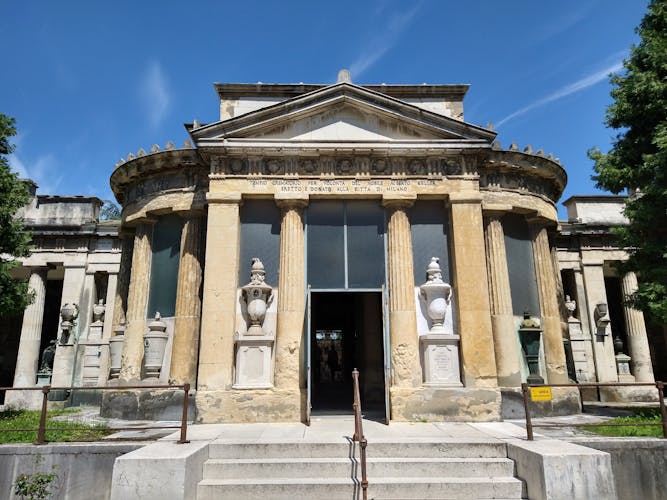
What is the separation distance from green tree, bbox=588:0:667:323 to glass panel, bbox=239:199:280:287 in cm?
856

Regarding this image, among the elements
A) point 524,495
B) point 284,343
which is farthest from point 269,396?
point 524,495

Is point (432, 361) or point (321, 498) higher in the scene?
point (432, 361)

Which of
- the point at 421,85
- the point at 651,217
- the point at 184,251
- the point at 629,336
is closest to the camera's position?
the point at 651,217

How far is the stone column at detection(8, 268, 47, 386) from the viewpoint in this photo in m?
20.1

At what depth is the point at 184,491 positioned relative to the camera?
640 cm

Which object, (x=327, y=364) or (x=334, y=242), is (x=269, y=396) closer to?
(x=334, y=242)

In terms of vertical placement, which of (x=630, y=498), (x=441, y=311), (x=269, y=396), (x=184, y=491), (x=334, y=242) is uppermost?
(x=334, y=242)

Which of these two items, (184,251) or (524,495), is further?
(184,251)

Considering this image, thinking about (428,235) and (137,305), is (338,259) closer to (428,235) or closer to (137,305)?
(428,235)

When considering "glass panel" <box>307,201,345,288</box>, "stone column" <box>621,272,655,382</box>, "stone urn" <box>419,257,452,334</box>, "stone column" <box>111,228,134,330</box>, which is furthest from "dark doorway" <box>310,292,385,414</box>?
"stone column" <box>621,272,655,382</box>

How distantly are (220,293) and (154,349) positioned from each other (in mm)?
2647

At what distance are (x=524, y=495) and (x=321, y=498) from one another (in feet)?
9.80

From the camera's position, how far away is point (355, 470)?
7207 millimetres

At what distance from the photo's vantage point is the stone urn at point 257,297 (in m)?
11.0
